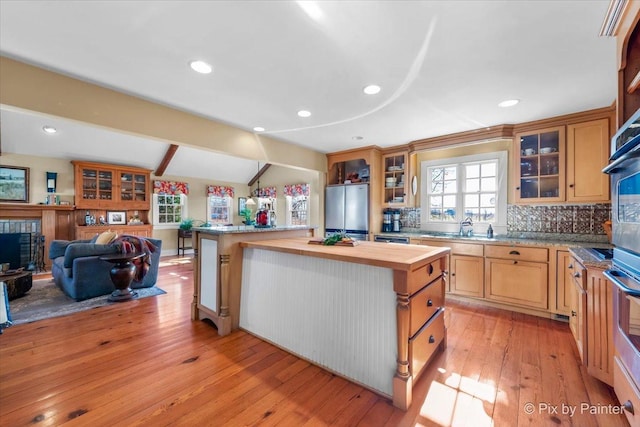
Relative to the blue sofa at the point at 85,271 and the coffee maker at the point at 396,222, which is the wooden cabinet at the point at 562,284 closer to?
the coffee maker at the point at 396,222

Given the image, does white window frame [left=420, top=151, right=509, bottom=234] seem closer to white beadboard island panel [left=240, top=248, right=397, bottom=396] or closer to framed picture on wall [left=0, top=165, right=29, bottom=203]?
white beadboard island panel [left=240, top=248, right=397, bottom=396]

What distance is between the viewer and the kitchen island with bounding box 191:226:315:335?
2.46 m

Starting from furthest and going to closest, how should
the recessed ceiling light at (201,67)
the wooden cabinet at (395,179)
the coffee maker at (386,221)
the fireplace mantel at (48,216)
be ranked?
the fireplace mantel at (48,216) → the coffee maker at (386,221) → the wooden cabinet at (395,179) → the recessed ceiling light at (201,67)

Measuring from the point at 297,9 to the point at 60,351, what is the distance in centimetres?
317

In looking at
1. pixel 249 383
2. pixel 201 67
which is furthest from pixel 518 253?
pixel 201 67

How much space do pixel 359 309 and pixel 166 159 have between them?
22.1 feet

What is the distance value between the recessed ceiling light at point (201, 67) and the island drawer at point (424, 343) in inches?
98.3

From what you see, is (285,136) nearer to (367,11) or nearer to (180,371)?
(367,11)

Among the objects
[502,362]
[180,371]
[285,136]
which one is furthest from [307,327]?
[285,136]

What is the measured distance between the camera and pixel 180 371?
1.90m

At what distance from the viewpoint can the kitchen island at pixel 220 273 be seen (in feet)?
8.07

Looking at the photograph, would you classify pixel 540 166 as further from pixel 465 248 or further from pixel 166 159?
pixel 166 159

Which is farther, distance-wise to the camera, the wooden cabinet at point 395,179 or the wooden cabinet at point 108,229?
the wooden cabinet at point 108,229

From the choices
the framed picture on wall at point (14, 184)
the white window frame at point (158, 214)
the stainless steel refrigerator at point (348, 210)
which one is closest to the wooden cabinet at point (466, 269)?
the stainless steel refrigerator at point (348, 210)
